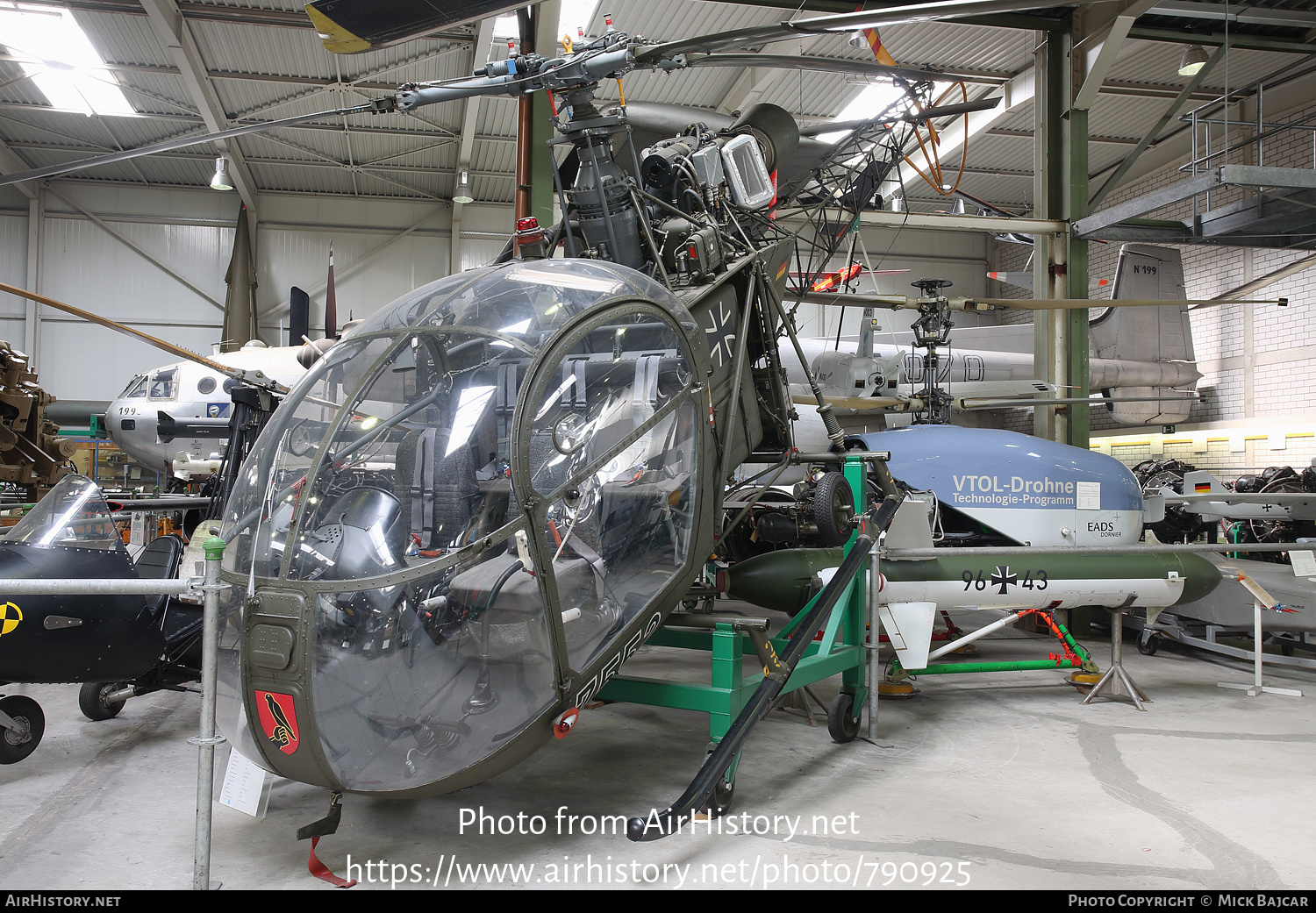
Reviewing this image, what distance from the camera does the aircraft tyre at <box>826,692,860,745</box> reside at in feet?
16.1

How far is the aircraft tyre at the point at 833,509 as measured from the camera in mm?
6293

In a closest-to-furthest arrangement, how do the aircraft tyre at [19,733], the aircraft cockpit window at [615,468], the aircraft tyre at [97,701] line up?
the aircraft cockpit window at [615,468] → the aircraft tyre at [19,733] → the aircraft tyre at [97,701]

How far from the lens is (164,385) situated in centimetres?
1403

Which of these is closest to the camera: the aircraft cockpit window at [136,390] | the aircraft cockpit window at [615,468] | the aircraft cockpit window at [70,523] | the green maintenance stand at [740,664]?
the aircraft cockpit window at [615,468]

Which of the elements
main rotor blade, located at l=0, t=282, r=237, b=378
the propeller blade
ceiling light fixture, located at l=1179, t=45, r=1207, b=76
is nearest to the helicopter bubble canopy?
the propeller blade

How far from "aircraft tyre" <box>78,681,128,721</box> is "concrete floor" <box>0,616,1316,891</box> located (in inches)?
4.1

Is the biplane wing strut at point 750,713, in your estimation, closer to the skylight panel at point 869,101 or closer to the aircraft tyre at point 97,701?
the aircraft tyre at point 97,701

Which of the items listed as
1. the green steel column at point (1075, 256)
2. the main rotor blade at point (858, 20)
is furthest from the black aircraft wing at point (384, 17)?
the green steel column at point (1075, 256)

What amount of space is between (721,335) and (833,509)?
2.08 metres

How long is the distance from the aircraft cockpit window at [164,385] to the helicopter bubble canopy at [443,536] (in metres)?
12.4

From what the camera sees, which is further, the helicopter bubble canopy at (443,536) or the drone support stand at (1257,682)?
the drone support stand at (1257,682)

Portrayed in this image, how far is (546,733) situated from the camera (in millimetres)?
3062

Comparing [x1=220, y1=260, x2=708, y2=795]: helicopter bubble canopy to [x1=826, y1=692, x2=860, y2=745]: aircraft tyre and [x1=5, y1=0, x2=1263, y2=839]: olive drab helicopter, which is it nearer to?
[x1=5, y1=0, x2=1263, y2=839]: olive drab helicopter

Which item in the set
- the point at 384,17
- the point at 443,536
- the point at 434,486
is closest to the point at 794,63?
the point at 384,17
